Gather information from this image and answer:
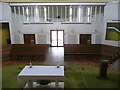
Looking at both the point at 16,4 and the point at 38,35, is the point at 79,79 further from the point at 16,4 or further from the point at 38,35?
the point at 16,4

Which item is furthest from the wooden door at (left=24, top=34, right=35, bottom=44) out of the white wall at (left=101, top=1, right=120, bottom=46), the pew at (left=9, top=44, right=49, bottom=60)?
the white wall at (left=101, top=1, right=120, bottom=46)

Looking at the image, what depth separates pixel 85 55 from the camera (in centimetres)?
741

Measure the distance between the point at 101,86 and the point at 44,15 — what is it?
25.4 ft

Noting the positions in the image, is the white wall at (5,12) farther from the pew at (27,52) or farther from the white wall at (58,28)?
the pew at (27,52)

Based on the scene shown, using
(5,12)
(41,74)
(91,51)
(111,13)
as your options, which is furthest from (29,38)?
(41,74)

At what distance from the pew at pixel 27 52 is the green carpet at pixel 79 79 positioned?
156 cm

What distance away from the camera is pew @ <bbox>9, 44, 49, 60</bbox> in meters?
7.46

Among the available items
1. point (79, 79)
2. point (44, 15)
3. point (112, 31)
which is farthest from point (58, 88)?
point (44, 15)

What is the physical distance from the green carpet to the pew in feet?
5.11

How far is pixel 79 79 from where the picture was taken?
4.74 metres

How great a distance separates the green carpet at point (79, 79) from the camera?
4.26 meters

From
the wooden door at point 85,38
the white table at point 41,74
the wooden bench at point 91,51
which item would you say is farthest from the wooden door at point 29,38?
the white table at point 41,74

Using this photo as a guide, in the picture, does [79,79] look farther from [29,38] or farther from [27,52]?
[29,38]

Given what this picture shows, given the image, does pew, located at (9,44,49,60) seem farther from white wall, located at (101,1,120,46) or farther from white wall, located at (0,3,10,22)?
white wall, located at (101,1,120,46)
